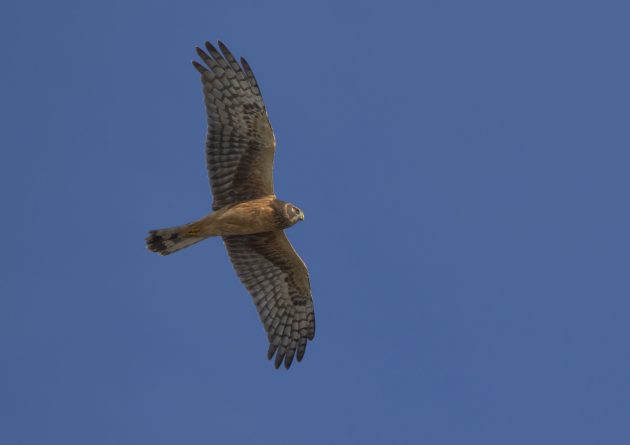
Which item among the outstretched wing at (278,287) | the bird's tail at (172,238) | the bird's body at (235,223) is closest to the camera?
the bird's body at (235,223)

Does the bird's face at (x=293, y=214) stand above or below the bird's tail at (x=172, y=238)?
above

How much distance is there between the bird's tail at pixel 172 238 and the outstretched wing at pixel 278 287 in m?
0.81

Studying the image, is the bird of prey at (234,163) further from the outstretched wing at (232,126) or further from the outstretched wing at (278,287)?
the outstretched wing at (278,287)

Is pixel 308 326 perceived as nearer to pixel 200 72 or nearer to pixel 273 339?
pixel 273 339

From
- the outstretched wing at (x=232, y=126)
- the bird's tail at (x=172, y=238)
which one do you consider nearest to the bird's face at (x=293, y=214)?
the outstretched wing at (x=232, y=126)

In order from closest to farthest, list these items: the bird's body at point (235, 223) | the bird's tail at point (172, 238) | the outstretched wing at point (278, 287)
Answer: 1. the bird's body at point (235, 223)
2. the bird's tail at point (172, 238)
3. the outstretched wing at point (278, 287)

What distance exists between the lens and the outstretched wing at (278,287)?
1825cm

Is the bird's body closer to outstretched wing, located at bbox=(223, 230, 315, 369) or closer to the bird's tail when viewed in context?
the bird's tail

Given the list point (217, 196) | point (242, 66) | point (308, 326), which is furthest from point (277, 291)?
point (242, 66)

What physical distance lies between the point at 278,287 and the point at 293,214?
65.0 inches

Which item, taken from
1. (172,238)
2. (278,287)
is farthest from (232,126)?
(278,287)

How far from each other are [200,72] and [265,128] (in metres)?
1.29

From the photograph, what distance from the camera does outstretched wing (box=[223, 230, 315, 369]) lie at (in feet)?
59.9

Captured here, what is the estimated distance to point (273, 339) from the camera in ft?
60.2
